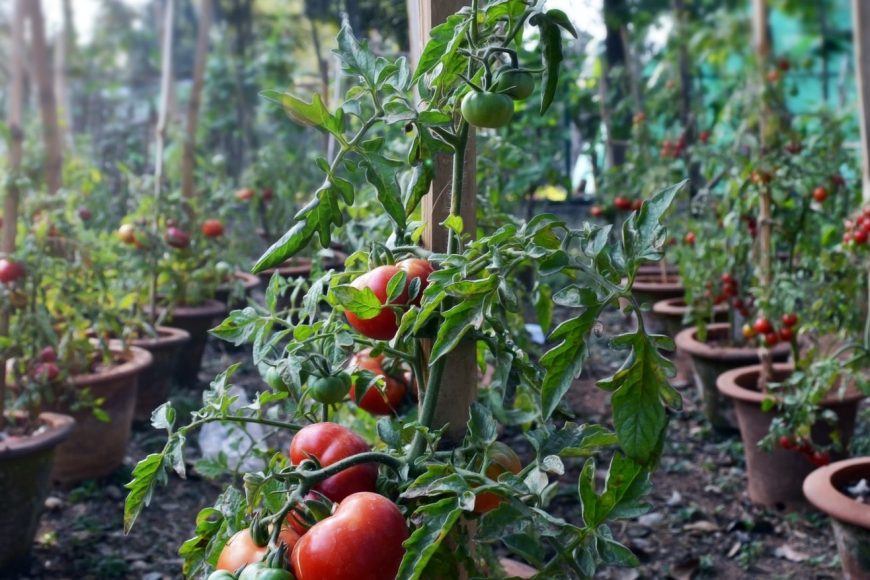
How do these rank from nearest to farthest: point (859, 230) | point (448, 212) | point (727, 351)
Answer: point (448, 212) < point (859, 230) < point (727, 351)

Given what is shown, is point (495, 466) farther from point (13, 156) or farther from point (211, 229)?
point (211, 229)

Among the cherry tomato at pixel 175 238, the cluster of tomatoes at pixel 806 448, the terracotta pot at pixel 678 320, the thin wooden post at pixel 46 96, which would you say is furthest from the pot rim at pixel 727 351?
the thin wooden post at pixel 46 96

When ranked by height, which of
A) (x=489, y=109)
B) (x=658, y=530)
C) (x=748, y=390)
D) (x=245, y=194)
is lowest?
(x=658, y=530)

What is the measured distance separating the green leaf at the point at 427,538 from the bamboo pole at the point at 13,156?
1.78 m

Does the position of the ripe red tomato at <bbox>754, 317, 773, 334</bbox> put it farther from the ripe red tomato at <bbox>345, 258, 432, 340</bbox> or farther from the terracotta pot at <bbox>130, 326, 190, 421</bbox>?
the terracotta pot at <bbox>130, 326, 190, 421</bbox>

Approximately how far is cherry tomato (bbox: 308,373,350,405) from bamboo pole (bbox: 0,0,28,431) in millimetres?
1492

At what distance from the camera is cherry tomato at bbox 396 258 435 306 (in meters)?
1.15

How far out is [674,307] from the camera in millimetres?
4129

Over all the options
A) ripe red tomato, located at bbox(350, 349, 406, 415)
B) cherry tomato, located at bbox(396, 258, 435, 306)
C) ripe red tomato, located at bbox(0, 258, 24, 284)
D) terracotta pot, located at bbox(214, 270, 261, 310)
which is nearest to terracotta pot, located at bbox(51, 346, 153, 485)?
ripe red tomato, located at bbox(0, 258, 24, 284)

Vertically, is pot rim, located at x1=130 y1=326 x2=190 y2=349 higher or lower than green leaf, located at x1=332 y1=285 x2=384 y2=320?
lower

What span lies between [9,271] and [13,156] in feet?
1.71

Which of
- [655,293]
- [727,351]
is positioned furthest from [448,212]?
[655,293]

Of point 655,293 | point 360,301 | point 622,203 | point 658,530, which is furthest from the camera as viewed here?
point 622,203

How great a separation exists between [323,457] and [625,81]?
17.5ft
